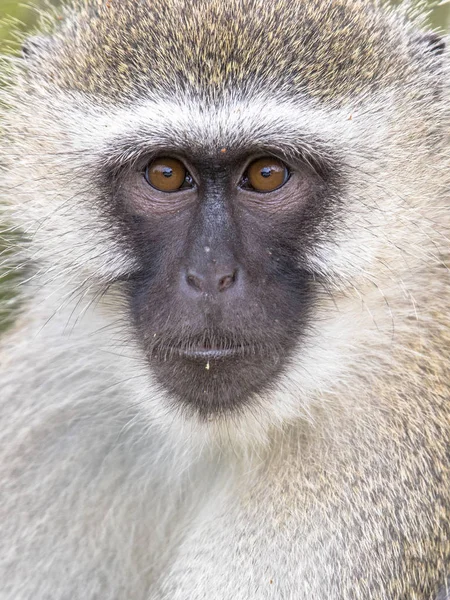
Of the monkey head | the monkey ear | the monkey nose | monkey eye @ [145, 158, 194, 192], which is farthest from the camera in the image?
the monkey ear

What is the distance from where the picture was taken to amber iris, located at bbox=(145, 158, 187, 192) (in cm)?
269

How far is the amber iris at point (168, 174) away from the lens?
106 inches

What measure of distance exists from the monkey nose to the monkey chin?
161mm

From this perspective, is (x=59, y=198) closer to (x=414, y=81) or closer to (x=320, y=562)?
(x=414, y=81)

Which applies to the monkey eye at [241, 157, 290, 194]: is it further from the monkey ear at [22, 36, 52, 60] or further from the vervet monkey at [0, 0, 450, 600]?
the monkey ear at [22, 36, 52, 60]

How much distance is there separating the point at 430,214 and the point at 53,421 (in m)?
1.39

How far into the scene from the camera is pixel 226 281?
8.14 ft

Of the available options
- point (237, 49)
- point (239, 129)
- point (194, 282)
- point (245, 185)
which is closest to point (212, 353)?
point (194, 282)

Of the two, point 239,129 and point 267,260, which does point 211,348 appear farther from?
point 239,129

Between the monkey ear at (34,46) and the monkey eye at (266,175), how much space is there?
989 mm

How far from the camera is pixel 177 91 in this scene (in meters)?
2.65

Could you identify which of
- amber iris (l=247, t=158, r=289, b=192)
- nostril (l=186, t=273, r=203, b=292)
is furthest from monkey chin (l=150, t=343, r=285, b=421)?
amber iris (l=247, t=158, r=289, b=192)

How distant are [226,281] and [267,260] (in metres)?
0.15

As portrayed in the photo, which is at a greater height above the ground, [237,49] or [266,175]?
[237,49]
